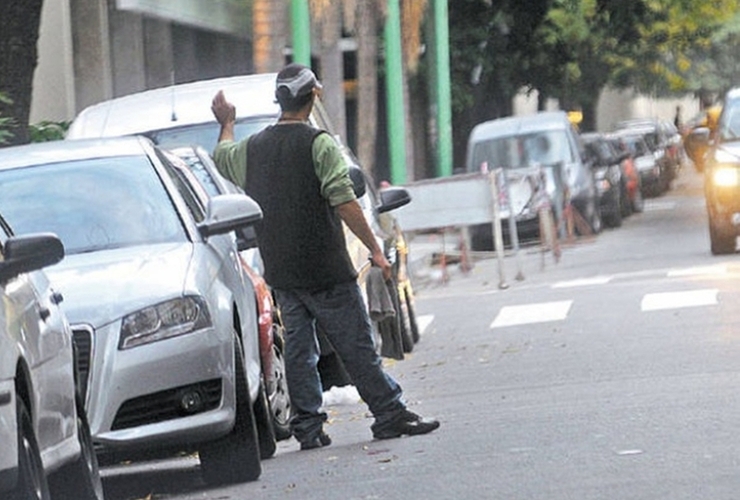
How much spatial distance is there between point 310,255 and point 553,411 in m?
1.65

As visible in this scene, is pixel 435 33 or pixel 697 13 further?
pixel 697 13

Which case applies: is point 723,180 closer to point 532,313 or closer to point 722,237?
point 722,237

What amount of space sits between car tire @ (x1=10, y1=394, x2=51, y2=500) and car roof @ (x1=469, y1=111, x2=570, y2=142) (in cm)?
2970

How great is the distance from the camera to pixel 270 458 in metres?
11.3

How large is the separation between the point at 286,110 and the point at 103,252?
1.43 m

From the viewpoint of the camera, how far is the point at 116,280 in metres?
9.95

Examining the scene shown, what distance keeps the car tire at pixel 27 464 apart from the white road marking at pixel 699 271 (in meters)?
16.4

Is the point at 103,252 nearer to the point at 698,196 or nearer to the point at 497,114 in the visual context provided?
the point at 497,114

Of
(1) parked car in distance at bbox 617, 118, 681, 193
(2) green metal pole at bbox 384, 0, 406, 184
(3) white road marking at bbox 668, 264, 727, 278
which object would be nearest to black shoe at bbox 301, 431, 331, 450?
(3) white road marking at bbox 668, 264, 727, 278

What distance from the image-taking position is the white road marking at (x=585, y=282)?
24263 millimetres

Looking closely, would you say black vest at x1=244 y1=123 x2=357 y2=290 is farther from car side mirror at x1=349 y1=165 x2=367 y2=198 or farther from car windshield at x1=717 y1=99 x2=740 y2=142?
car windshield at x1=717 y1=99 x2=740 y2=142

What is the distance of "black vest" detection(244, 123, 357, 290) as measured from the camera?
449 inches

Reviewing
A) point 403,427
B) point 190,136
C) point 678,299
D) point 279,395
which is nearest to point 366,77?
point 678,299

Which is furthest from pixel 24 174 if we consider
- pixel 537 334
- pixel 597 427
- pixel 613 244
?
pixel 613 244
